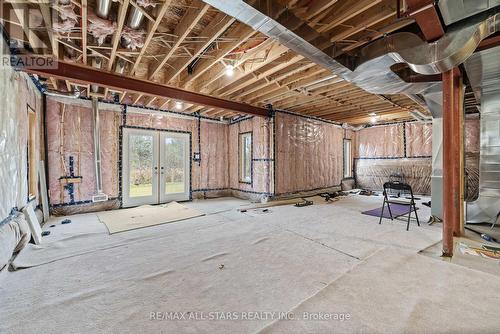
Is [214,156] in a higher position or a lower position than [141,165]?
higher

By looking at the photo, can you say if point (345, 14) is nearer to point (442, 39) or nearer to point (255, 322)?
point (442, 39)

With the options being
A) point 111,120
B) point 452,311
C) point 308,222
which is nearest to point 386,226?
point 308,222

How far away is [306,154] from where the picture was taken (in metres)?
7.16

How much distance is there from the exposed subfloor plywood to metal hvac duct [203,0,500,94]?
2341 mm

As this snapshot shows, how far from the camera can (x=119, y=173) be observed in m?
5.50

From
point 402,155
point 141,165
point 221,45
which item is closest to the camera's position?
point 221,45

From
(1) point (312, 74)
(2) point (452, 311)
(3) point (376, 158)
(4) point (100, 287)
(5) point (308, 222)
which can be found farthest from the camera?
(3) point (376, 158)

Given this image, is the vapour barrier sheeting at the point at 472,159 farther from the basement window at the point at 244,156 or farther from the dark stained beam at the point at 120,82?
the dark stained beam at the point at 120,82

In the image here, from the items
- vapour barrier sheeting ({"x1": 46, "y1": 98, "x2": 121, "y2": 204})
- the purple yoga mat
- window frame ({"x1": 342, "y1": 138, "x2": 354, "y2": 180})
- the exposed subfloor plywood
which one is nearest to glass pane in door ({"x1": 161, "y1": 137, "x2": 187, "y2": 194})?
vapour barrier sheeting ({"x1": 46, "y1": 98, "x2": 121, "y2": 204})

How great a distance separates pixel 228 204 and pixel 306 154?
3130 mm

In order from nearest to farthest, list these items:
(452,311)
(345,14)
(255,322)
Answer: (255,322) → (452,311) → (345,14)

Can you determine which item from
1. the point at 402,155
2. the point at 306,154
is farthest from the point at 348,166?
the point at 306,154

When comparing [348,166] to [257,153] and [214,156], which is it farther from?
[214,156]

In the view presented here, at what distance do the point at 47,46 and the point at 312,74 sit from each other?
4069mm
